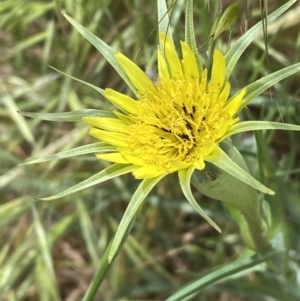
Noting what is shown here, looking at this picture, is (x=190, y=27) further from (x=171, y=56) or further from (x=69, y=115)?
(x=69, y=115)

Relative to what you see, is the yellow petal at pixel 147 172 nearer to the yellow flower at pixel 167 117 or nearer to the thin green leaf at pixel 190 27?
the yellow flower at pixel 167 117

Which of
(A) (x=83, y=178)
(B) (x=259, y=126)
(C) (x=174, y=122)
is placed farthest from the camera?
(A) (x=83, y=178)

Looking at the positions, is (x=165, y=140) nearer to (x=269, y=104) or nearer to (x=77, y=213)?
(x=269, y=104)

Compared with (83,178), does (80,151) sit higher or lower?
higher

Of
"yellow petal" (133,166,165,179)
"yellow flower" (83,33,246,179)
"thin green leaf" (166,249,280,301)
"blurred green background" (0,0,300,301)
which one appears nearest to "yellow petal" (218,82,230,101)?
"yellow flower" (83,33,246,179)

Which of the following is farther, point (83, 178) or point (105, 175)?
point (83, 178)

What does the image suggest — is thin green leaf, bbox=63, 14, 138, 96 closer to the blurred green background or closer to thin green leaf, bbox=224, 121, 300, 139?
thin green leaf, bbox=224, 121, 300, 139

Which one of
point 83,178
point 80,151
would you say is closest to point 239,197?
point 80,151
